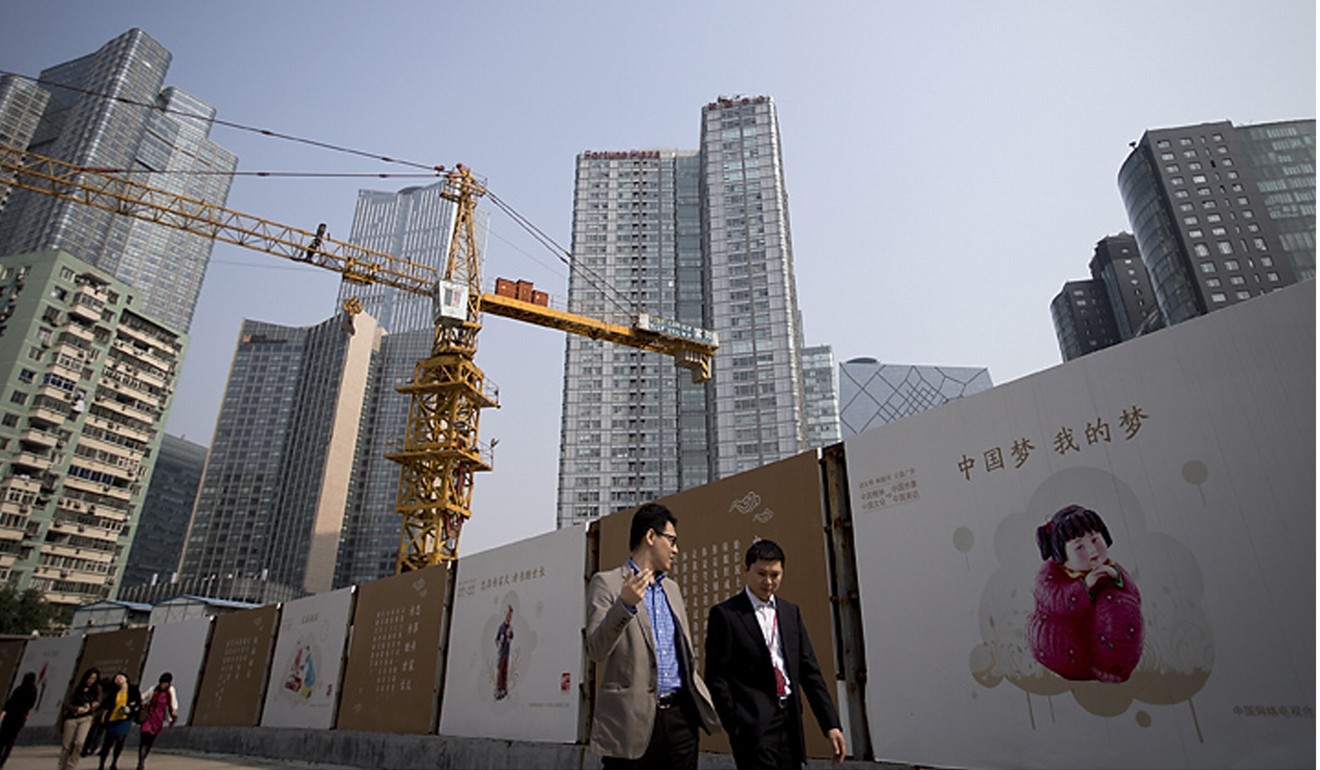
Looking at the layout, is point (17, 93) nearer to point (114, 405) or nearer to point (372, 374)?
point (372, 374)

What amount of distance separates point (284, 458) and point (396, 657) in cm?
8962

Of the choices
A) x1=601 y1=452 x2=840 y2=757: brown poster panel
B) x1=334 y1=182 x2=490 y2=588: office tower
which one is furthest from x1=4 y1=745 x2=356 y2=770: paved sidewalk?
x1=334 y1=182 x2=490 y2=588: office tower

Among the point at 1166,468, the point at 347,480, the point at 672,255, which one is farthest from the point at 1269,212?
the point at 347,480

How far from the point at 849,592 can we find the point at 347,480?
287 feet

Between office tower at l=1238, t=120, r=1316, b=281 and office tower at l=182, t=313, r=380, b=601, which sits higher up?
office tower at l=1238, t=120, r=1316, b=281

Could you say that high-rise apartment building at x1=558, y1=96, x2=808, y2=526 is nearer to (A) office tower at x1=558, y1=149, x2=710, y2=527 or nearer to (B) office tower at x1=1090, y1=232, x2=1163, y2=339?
(A) office tower at x1=558, y1=149, x2=710, y2=527

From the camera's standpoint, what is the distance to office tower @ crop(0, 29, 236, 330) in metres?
87.4

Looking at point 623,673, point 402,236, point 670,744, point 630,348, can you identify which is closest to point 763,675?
point 670,744

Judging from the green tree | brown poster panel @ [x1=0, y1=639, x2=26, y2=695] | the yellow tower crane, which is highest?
the yellow tower crane

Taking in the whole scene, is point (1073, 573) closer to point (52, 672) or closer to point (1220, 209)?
point (52, 672)

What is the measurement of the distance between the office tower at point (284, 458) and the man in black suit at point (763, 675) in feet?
272

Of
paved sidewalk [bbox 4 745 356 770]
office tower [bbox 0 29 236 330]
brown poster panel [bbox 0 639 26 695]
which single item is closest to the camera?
paved sidewalk [bbox 4 745 356 770]

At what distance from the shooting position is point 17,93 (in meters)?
89.8

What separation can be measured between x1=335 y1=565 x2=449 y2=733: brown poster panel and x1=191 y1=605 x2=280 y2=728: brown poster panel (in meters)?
2.88
